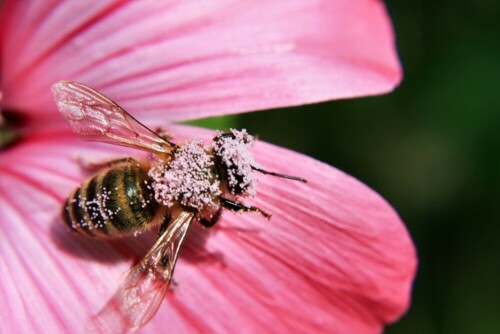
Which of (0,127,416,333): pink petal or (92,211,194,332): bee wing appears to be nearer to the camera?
(92,211,194,332): bee wing

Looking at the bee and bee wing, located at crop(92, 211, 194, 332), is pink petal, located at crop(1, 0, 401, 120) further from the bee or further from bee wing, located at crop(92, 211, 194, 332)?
bee wing, located at crop(92, 211, 194, 332)

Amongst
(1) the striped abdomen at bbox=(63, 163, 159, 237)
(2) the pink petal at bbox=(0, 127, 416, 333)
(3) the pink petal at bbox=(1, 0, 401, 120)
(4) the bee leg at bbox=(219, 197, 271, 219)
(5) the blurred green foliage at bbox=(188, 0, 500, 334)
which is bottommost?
(5) the blurred green foliage at bbox=(188, 0, 500, 334)

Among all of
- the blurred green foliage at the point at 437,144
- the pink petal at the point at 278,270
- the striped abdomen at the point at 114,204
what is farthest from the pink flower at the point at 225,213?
the blurred green foliage at the point at 437,144

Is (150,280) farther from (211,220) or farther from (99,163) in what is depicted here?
(99,163)

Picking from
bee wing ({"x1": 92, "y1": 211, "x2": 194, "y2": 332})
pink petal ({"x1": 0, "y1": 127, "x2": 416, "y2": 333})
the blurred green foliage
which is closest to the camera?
bee wing ({"x1": 92, "y1": 211, "x2": 194, "y2": 332})

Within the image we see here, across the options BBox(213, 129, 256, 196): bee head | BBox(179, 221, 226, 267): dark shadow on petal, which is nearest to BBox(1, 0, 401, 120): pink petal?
BBox(213, 129, 256, 196): bee head

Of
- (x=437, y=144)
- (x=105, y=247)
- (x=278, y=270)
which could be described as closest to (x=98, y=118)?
(x=105, y=247)

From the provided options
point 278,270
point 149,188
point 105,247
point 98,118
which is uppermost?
point 98,118

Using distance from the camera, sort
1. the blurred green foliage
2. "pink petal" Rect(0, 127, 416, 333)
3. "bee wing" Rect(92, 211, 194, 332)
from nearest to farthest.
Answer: "bee wing" Rect(92, 211, 194, 332), "pink petal" Rect(0, 127, 416, 333), the blurred green foliage
